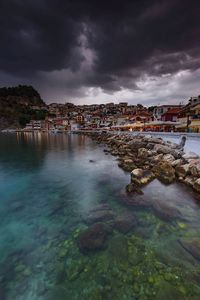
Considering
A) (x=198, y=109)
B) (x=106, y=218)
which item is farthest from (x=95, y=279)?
(x=198, y=109)

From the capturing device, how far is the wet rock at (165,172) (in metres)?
12.2

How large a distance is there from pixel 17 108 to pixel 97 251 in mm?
163853

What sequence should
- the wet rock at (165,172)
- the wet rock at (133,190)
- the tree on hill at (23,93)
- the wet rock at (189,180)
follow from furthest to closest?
the tree on hill at (23,93) → the wet rock at (165,172) → the wet rock at (189,180) → the wet rock at (133,190)

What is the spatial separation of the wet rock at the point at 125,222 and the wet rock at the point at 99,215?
44 centimetres

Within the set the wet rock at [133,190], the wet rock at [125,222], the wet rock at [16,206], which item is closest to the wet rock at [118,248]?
the wet rock at [125,222]

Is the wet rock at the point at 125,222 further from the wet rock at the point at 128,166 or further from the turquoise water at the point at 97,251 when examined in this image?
the wet rock at the point at 128,166

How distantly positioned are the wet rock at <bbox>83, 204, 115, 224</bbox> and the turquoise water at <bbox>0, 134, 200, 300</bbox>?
185 millimetres

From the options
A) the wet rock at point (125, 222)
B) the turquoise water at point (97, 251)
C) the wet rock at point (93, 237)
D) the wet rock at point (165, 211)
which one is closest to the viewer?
the turquoise water at point (97, 251)

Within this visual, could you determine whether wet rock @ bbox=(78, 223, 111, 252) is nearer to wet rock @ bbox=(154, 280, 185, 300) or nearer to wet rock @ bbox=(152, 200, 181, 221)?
wet rock @ bbox=(154, 280, 185, 300)

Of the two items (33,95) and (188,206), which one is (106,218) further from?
(33,95)

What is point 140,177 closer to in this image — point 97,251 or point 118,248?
point 118,248

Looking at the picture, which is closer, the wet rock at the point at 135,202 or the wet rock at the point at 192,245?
the wet rock at the point at 192,245

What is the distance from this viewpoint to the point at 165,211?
7961mm

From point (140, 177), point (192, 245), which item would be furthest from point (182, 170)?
point (192, 245)
